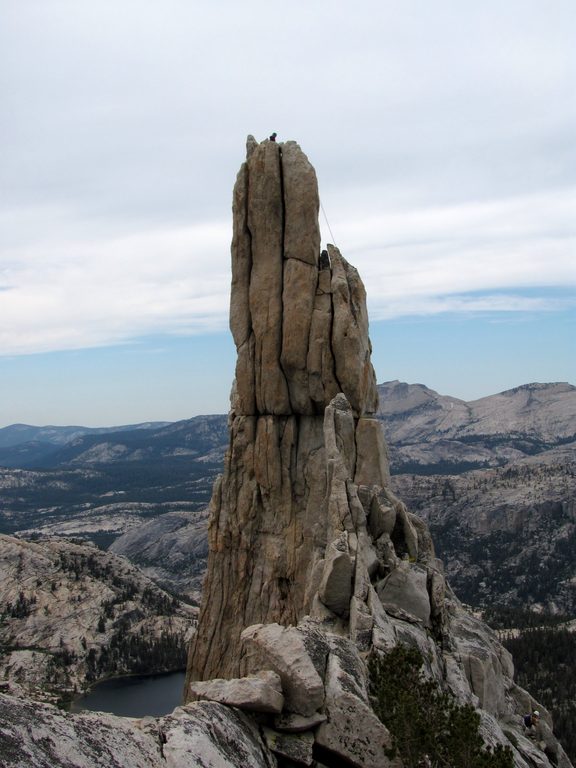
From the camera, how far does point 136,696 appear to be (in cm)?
11012

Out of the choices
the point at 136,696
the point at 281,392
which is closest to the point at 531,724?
the point at 281,392

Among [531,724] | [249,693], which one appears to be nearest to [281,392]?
[531,724]

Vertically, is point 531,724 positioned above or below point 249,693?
below

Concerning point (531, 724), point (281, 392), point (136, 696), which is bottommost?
point (136, 696)

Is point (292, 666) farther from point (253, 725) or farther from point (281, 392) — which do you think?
point (281, 392)

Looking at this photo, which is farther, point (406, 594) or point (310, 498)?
point (310, 498)

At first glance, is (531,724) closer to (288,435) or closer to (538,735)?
(538,735)

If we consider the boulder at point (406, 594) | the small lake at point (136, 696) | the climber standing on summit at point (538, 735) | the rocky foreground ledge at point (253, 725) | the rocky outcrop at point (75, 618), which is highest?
the rocky foreground ledge at point (253, 725)

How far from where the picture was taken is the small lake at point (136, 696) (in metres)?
102

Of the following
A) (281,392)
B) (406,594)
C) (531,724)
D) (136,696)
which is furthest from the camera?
(136,696)

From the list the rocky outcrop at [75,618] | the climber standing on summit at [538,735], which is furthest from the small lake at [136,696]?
the climber standing on summit at [538,735]

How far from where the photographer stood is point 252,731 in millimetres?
18375

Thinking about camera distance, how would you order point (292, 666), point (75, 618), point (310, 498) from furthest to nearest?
point (75, 618) < point (310, 498) < point (292, 666)

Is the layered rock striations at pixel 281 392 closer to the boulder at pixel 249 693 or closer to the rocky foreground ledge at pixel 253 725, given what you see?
the rocky foreground ledge at pixel 253 725
